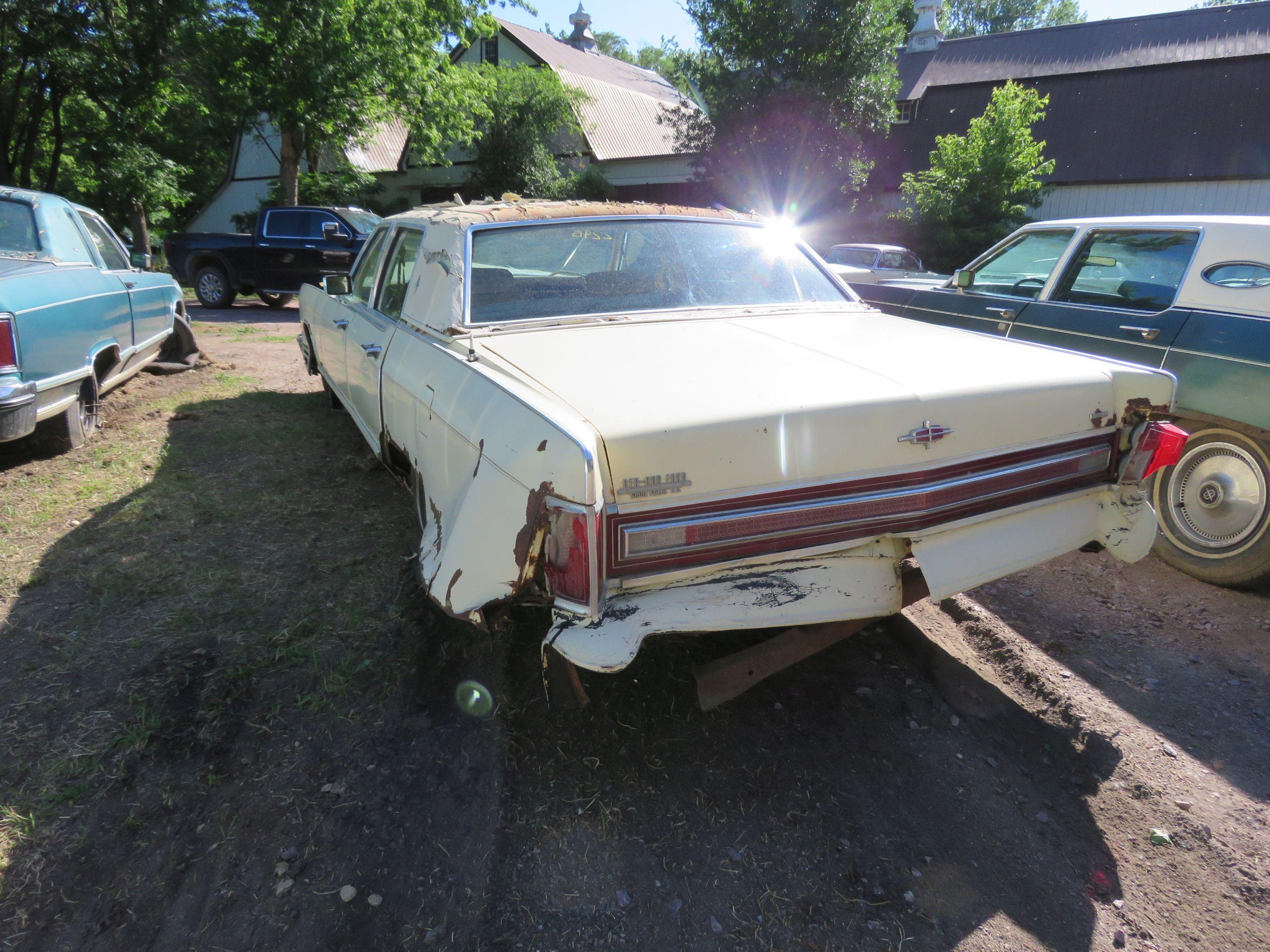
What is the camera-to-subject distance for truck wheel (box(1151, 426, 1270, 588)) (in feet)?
12.7

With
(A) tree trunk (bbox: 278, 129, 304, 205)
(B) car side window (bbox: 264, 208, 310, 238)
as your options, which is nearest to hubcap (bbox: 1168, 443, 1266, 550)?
(B) car side window (bbox: 264, 208, 310, 238)

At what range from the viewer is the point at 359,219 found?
44.0 ft

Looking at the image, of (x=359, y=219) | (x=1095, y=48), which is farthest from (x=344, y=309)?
(x=1095, y=48)

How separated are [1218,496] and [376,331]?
436 cm

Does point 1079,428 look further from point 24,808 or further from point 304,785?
point 24,808

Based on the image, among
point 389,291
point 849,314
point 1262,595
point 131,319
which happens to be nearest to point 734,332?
point 849,314

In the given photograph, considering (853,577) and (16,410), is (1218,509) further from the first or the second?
(16,410)

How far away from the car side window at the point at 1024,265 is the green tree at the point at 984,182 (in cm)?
1250

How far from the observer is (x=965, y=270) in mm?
5762

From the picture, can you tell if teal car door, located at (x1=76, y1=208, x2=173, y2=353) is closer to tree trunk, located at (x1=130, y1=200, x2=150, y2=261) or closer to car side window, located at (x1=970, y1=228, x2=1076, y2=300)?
car side window, located at (x1=970, y1=228, x2=1076, y2=300)

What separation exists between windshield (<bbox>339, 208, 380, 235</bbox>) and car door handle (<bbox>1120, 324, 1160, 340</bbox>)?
11395 millimetres

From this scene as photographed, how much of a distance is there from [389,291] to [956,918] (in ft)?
12.2

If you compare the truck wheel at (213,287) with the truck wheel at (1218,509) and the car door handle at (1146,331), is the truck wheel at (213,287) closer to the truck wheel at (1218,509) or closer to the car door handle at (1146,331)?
the car door handle at (1146,331)

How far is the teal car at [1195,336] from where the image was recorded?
152 inches
